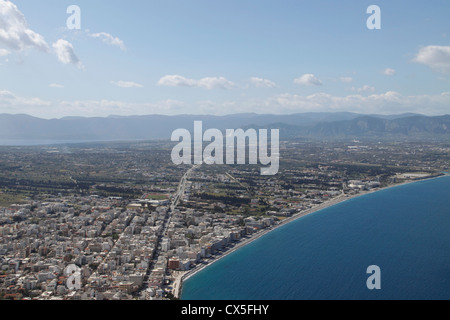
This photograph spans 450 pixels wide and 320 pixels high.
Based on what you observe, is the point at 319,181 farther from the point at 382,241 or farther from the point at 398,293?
the point at 398,293

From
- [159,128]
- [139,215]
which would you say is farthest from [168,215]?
[159,128]

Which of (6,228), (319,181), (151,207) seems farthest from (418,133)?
(6,228)

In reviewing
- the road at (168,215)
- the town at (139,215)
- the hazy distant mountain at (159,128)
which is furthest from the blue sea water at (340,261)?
the hazy distant mountain at (159,128)

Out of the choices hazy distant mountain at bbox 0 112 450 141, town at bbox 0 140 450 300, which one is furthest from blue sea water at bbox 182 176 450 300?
hazy distant mountain at bbox 0 112 450 141

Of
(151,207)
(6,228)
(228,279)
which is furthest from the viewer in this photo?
(151,207)

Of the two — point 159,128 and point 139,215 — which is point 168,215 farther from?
point 159,128
